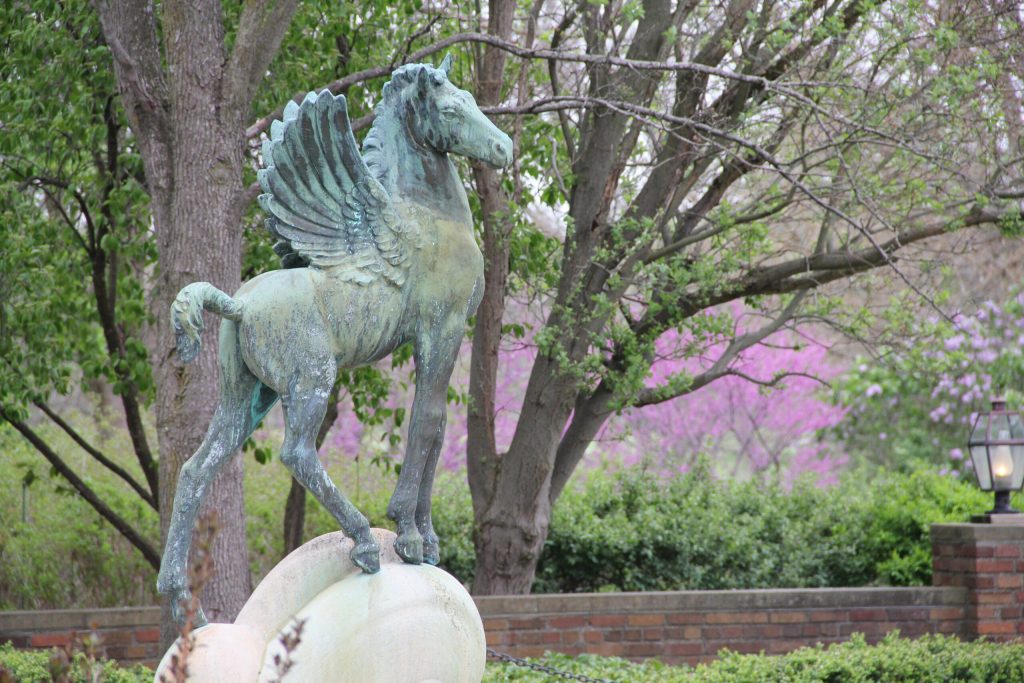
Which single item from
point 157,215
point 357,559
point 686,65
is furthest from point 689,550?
point 357,559

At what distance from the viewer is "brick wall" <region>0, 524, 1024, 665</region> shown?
7.96m


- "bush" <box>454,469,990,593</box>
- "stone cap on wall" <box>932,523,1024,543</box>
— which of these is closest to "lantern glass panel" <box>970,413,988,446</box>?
"stone cap on wall" <box>932,523,1024,543</box>

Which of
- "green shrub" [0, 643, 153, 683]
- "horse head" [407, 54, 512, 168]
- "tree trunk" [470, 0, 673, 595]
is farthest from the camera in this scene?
"tree trunk" [470, 0, 673, 595]

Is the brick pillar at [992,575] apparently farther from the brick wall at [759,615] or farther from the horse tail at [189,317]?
the horse tail at [189,317]

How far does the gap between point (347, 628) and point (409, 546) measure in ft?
1.32

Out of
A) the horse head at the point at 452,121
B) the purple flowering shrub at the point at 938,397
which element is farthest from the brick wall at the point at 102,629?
the purple flowering shrub at the point at 938,397

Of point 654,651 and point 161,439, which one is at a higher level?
point 161,439

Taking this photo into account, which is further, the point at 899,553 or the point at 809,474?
the point at 809,474

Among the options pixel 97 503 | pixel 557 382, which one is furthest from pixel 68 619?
pixel 557 382

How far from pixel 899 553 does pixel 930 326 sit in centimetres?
240

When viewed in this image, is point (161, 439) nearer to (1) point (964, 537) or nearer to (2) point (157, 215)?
(2) point (157, 215)

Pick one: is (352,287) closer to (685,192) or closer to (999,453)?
(685,192)

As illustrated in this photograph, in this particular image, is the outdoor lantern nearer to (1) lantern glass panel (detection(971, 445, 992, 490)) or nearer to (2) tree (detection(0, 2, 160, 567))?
(1) lantern glass panel (detection(971, 445, 992, 490))

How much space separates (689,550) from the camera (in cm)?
968
